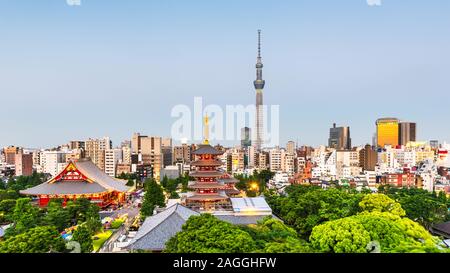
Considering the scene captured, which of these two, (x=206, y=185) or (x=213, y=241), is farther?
(x=206, y=185)

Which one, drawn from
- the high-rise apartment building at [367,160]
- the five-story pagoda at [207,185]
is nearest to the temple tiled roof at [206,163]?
the five-story pagoda at [207,185]

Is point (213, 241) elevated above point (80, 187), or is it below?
above

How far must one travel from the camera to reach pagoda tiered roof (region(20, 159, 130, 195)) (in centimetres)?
1495

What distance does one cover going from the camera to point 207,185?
13.0 meters

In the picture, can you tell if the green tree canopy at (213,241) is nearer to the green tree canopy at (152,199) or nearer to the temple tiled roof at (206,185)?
the green tree canopy at (152,199)

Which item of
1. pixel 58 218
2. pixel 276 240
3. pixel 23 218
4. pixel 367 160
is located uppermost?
pixel 367 160

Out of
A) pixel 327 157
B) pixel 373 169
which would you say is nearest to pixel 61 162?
pixel 327 157

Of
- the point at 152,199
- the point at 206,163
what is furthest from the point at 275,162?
the point at 152,199

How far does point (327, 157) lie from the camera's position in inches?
939

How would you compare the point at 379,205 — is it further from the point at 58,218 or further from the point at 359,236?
the point at 58,218

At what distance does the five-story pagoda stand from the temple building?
14.5ft

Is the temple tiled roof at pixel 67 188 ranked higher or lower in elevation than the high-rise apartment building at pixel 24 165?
lower

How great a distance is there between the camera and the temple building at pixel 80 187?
586 inches

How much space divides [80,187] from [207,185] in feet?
18.6
